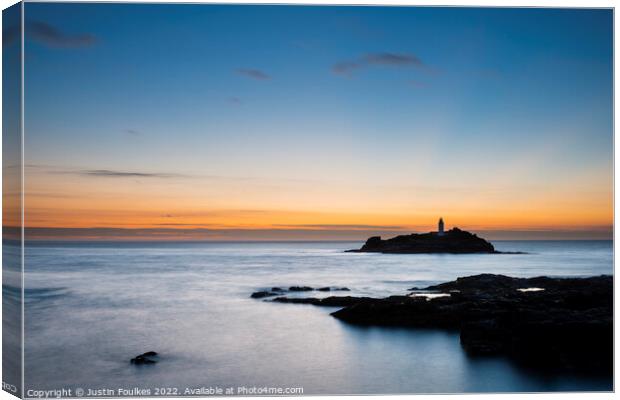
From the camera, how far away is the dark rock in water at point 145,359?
5332 millimetres

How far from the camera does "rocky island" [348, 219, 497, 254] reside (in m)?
7.95

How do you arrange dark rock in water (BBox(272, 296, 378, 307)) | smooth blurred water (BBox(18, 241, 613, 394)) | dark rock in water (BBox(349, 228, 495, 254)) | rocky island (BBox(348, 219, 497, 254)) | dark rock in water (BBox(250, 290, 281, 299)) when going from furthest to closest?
1. dark rock in water (BBox(349, 228, 495, 254))
2. rocky island (BBox(348, 219, 497, 254))
3. dark rock in water (BBox(250, 290, 281, 299))
4. dark rock in water (BBox(272, 296, 378, 307))
5. smooth blurred water (BBox(18, 241, 613, 394))

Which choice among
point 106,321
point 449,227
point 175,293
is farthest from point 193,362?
point 449,227

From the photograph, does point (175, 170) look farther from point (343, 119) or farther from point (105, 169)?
point (343, 119)

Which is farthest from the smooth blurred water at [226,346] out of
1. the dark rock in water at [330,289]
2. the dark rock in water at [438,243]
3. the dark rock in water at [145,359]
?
the dark rock in water at [438,243]

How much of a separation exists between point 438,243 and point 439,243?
5 cm

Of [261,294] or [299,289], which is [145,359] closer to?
[261,294]

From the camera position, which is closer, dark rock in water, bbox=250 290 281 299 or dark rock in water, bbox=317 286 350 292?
dark rock in water, bbox=250 290 281 299

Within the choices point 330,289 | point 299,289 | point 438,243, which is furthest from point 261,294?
point 438,243

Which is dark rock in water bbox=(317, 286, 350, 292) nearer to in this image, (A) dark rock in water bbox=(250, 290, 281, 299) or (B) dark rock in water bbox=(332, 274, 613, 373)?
(A) dark rock in water bbox=(250, 290, 281, 299)

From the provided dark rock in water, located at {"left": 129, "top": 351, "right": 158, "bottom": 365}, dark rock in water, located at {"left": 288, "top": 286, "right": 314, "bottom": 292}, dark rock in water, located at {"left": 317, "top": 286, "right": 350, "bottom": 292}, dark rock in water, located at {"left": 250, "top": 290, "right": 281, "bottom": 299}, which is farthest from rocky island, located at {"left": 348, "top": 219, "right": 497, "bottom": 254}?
dark rock in water, located at {"left": 129, "top": 351, "right": 158, "bottom": 365}

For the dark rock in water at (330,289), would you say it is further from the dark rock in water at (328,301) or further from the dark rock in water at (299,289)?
the dark rock in water at (328,301)

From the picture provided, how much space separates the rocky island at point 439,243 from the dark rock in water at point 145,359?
10.5 feet

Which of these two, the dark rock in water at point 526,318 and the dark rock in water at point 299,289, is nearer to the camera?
the dark rock in water at point 526,318
